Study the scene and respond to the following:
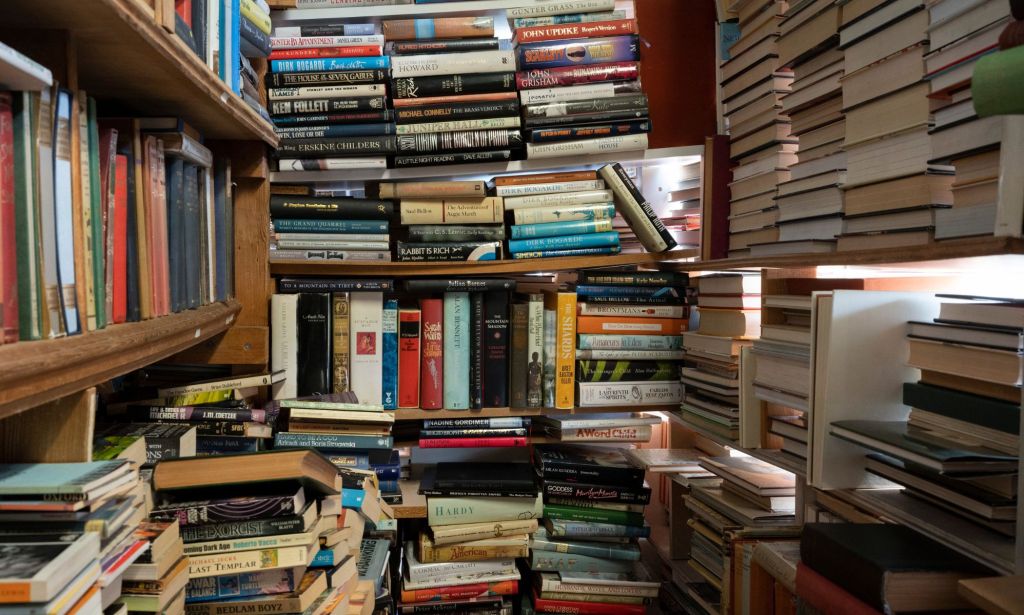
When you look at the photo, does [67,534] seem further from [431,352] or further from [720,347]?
[720,347]

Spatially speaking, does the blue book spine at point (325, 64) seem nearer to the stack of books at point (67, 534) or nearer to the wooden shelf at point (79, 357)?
the wooden shelf at point (79, 357)

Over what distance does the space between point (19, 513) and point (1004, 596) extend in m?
1.03

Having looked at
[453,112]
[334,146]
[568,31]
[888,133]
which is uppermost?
[568,31]

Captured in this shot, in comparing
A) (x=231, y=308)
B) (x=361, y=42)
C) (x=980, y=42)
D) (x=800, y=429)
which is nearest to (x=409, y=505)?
(x=231, y=308)

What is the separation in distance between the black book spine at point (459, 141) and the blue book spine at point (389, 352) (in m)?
0.43

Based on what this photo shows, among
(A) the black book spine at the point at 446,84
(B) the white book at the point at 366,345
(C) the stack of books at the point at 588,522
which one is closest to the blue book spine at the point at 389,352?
(B) the white book at the point at 366,345

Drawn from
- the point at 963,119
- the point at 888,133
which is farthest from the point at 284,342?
the point at 963,119

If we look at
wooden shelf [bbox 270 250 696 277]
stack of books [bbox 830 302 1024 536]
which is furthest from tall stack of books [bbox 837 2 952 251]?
wooden shelf [bbox 270 250 696 277]

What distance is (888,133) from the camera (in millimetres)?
1292

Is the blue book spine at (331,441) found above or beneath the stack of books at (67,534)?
beneath

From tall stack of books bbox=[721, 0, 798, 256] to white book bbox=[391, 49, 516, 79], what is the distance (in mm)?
609

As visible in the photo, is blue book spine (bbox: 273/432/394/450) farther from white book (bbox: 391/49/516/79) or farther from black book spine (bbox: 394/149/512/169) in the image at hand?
white book (bbox: 391/49/516/79)

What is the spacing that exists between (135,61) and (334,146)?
3.46ft

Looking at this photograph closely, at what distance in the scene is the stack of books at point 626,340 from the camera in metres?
2.14
